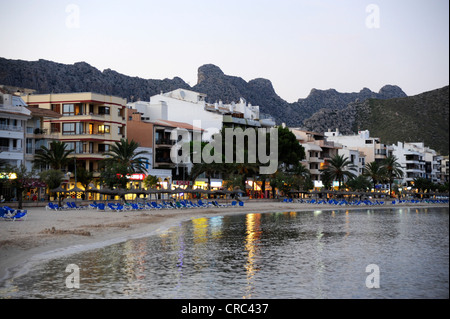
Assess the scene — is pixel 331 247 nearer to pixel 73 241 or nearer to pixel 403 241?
pixel 403 241

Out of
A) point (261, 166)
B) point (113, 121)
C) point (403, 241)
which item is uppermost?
point (113, 121)

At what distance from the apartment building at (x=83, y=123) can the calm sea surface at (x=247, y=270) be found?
A: 46.5m

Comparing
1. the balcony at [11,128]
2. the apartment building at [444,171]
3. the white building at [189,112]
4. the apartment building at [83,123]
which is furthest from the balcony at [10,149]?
the apartment building at [444,171]

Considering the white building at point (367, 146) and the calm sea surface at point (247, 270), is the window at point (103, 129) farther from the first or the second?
the white building at point (367, 146)

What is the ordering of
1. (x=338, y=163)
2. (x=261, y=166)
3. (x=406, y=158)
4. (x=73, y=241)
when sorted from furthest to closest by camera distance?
1. (x=406, y=158)
2. (x=338, y=163)
3. (x=261, y=166)
4. (x=73, y=241)

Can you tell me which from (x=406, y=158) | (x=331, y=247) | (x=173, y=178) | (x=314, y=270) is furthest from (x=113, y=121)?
(x=406, y=158)

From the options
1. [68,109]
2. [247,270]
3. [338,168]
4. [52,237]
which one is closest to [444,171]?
[338,168]

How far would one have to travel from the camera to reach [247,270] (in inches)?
800

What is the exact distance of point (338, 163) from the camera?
354ft

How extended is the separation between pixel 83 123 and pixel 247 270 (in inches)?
2349

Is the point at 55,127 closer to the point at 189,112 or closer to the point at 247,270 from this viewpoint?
the point at 189,112

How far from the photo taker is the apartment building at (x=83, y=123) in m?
75.2
